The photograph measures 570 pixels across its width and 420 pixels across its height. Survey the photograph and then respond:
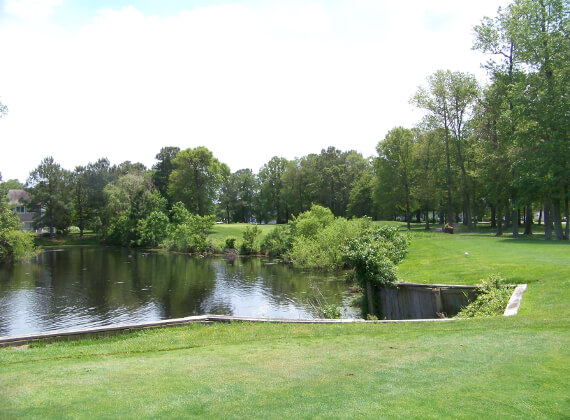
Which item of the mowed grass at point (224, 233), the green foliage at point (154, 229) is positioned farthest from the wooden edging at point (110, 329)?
the green foliage at point (154, 229)

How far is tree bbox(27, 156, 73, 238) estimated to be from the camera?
7150cm

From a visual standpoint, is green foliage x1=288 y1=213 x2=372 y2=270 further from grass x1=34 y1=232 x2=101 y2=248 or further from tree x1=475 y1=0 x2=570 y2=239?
grass x1=34 y1=232 x2=101 y2=248

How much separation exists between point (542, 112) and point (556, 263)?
631 inches

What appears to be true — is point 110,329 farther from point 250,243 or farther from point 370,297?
point 250,243

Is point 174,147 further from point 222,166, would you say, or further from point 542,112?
point 542,112

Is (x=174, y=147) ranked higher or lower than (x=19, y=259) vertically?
higher

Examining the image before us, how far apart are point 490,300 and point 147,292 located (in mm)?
20233

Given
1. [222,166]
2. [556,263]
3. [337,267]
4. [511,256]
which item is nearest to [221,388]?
[556,263]

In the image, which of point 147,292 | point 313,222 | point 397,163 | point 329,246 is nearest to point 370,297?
point 147,292

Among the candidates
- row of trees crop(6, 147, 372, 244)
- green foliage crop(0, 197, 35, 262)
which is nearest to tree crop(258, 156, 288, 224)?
row of trees crop(6, 147, 372, 244)

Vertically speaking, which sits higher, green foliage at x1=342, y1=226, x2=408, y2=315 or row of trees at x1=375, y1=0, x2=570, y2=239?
row of trees at x1=375, y1=0, x2=570, y2=239

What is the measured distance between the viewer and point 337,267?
34.8 metres

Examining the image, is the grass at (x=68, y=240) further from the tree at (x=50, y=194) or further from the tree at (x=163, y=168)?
the tree at (x=163, y=168)

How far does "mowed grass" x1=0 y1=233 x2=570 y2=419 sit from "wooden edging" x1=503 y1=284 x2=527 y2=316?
0.27m
